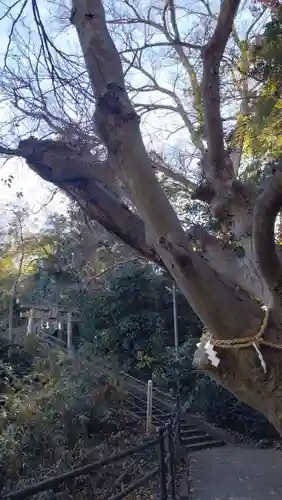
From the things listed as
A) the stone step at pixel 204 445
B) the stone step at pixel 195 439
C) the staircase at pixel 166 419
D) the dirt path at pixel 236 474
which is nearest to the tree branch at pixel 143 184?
the dirt path at pixel 236 474

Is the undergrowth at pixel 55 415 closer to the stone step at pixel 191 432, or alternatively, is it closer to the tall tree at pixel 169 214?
the stone step at pixel 191 432

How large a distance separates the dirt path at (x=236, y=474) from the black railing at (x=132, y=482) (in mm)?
1938

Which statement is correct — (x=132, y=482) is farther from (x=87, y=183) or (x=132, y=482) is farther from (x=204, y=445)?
(x=204, y=445)

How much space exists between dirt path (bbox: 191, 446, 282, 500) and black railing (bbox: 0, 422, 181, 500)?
1.94 m

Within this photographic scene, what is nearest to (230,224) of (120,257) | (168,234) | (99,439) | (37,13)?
(168,234)

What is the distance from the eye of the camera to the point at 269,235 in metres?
3.50

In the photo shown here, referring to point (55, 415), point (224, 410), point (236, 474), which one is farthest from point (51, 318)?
point (236, 474)

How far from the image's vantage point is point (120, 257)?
19.4 meters

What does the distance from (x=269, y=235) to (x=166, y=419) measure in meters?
9.99

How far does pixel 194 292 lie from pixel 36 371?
1085cm

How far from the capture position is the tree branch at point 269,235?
3287 millimetres

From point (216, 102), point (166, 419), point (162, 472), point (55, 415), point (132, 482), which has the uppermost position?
point (216, 102)

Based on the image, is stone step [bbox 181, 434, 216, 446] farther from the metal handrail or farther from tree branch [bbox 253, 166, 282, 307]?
tree branch [bbox 253, 166, 282, 307]

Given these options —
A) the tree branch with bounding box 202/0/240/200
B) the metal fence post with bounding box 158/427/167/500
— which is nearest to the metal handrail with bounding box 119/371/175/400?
the metal fence post with bounding box 158/427/167/500
